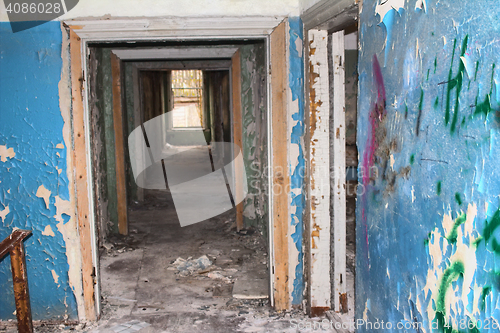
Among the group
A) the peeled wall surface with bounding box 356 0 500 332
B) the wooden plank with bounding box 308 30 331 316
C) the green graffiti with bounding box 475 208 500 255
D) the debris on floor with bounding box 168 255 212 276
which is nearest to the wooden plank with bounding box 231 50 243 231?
the debris on floor with bounding box 168 255 212 276

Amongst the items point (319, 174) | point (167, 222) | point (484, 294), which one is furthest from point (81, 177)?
point (167, 222)

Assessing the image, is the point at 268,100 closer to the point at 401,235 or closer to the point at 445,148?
the point at 401,235

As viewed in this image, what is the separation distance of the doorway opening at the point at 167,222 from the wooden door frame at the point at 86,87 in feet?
0.89

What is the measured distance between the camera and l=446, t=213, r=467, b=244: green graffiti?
102 centimetres

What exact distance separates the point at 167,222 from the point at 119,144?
1.15 m

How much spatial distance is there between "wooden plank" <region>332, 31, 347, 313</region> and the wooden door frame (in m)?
0.31

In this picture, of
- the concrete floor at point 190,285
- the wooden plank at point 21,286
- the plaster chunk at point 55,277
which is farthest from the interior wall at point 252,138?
the wooden plank at point 21,286

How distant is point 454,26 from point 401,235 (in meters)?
0.65

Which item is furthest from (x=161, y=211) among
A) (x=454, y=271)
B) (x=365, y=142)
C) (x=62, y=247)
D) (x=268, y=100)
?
(x=454, y=271)

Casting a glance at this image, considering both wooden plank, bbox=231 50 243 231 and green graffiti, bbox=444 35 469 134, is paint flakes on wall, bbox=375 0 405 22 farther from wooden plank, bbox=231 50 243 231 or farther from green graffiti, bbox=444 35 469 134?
wooden plank, bbox=231 50 243 231

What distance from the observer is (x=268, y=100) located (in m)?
2.65

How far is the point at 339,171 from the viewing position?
2592mm

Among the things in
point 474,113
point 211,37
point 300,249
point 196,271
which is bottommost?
point 196,271

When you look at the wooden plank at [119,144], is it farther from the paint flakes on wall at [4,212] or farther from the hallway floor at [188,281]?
the paint flakes on wall at [4,212]
